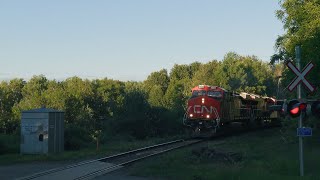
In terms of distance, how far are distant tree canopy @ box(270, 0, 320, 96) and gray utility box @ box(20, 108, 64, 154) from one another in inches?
520

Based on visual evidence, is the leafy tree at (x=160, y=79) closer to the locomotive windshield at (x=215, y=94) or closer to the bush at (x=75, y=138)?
the locomotive windshield at (x=215, y=94)

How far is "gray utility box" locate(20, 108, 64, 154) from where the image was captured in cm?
2123

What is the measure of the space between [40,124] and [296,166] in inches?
455

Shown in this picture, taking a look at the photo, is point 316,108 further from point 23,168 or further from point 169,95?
point 169,95

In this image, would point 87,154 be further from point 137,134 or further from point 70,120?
point 70,120

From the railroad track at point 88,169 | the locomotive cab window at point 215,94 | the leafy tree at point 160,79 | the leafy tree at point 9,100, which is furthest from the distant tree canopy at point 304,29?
the leafy tree at point 160,79

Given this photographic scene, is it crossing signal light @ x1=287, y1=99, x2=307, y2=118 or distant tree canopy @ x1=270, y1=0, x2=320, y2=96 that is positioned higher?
distant tree canopy @ x1=270, y1=0, x2=320, y2=96

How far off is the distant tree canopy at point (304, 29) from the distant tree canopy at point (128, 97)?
13.2 m

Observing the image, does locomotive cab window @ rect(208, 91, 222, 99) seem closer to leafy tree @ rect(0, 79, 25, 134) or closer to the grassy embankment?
the grassy embankment

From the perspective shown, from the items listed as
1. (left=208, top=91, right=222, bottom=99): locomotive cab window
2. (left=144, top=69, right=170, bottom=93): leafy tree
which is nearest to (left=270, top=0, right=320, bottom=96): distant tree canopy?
(left=208, top=91, right=222, bottom=99): locomotive cab window

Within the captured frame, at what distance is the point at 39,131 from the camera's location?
2131cm

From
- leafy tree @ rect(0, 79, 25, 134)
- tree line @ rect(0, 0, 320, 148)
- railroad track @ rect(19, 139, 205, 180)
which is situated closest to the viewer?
railroad track @ rect(19, 139, 205, 180)

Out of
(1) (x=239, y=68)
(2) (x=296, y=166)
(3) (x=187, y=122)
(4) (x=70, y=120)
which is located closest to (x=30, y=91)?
(1) (x=239, y=68)

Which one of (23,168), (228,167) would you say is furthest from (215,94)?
(23,168)
